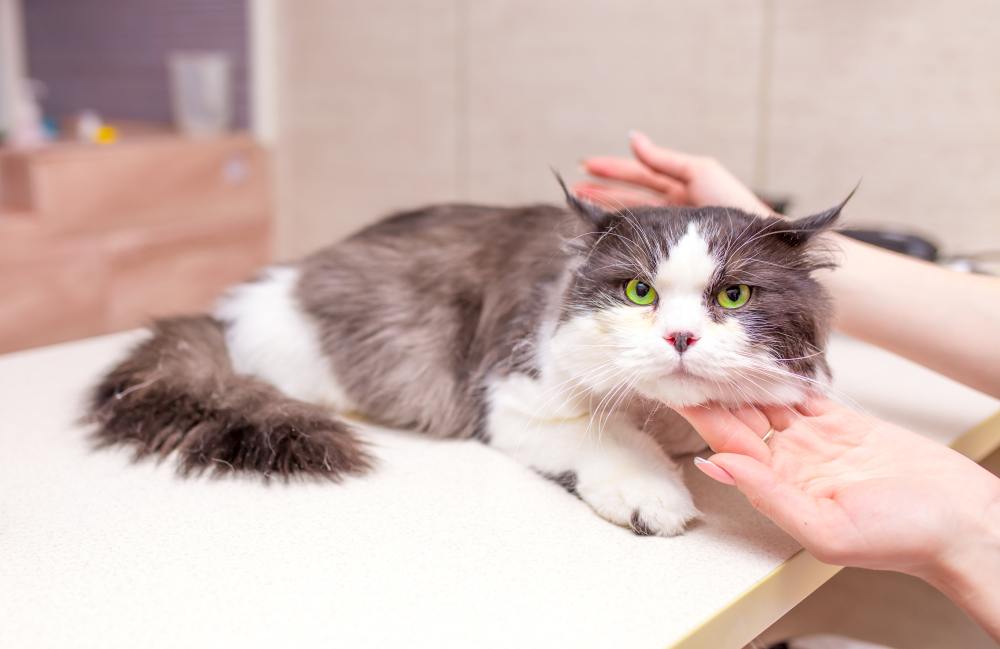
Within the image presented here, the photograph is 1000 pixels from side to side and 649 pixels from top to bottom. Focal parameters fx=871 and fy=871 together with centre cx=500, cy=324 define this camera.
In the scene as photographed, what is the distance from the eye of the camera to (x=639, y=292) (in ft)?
3.22

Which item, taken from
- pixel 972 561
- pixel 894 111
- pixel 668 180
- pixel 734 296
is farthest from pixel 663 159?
pixel 894 111

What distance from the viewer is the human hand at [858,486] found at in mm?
830

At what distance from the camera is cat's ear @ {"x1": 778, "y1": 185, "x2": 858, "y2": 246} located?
0.97 metres

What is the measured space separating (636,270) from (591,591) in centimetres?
36

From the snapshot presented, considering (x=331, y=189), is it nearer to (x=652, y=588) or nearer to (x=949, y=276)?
(x=949, y=276)

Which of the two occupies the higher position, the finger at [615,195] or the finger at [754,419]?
the finger at [615,195]

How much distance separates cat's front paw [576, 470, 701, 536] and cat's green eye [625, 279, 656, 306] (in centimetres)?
20

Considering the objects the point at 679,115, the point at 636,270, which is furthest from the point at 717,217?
the point at 679,115

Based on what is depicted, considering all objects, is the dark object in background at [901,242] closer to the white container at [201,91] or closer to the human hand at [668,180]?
the human hand at [668,180]

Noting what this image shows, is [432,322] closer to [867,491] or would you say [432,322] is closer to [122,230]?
[867,491]

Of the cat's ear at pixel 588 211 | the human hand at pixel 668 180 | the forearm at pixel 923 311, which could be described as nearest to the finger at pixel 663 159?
the human hand at pixel 668 180

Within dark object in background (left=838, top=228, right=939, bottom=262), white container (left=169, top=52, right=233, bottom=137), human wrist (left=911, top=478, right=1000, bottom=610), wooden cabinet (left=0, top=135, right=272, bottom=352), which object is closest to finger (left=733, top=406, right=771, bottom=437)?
human wrist (left=911, top=478, right=1000, bottom=610)

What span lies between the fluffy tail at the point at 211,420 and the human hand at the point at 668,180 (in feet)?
1.77

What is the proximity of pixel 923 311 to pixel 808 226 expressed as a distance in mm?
364
